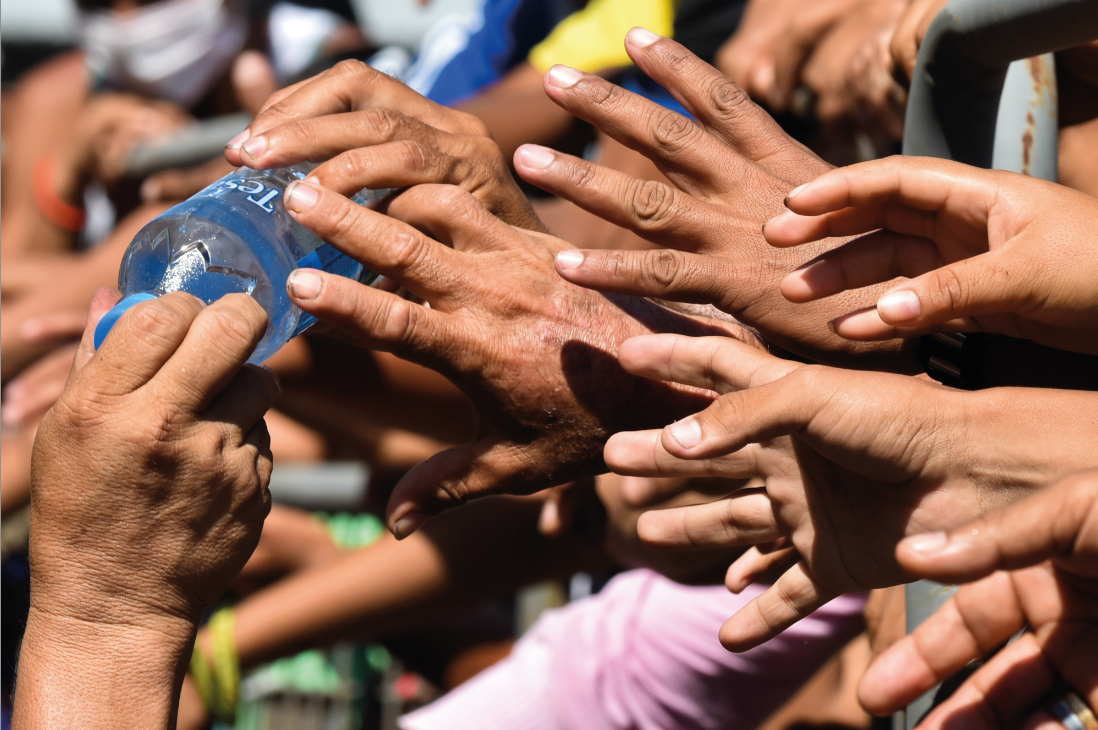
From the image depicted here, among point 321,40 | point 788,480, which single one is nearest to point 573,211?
point 788,480

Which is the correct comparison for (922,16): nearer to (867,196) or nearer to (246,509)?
(867,196)

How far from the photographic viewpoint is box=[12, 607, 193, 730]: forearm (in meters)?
0.95

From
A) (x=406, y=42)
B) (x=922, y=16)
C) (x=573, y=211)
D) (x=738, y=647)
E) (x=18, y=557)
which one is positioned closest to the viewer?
(x=738, y=647)

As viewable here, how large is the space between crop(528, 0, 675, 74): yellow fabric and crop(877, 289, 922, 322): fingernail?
1764 millimetres

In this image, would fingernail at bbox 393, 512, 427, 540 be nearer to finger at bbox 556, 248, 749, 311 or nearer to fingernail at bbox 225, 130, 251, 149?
finger at bbox 556, 248, 749, 311

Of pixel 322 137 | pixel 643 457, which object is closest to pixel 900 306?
pixel 643 457

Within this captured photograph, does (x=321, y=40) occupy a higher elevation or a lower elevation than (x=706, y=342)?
lower

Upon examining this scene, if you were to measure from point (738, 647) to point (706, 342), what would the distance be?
1.23ft

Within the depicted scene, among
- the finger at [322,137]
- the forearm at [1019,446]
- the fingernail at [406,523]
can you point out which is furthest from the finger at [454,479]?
the forearm at [1019,446]

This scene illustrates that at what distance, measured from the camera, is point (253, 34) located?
3.73m

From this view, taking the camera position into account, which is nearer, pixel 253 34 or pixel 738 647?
pixel 738 647

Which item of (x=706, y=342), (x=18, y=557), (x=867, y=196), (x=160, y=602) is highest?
(x=867, y=196)

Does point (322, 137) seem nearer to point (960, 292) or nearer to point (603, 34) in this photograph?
point (960, 292)

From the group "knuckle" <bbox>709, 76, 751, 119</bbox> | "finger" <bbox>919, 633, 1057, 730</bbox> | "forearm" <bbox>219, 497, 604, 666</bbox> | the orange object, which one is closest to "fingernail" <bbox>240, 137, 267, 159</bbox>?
"knuckle" <bbox>709, 76, 751, 119</bbox>
